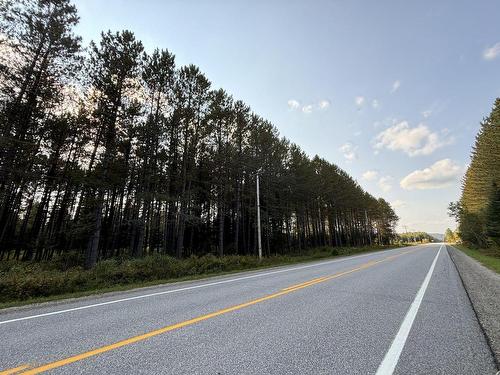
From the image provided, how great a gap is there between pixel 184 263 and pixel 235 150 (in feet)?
45.0

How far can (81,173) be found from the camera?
1548 centimetres

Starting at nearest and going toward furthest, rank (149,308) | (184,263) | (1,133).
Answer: (149,308), (1,133), (184,263)

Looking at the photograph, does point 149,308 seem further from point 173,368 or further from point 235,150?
point 235,150

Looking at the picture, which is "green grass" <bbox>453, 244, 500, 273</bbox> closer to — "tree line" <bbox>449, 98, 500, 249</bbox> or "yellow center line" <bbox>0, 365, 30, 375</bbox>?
"tree line" <bbox>449, 98, 500, 249</bbox>

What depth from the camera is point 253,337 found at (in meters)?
3.96

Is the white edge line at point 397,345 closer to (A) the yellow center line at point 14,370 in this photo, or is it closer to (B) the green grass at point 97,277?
(A) the yellow center line at point 14,370

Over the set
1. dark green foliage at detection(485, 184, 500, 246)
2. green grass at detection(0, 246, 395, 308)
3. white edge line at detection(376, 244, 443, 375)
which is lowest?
white edge line at detection(376, 244, 443, 375)

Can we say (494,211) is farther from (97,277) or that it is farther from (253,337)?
(97,277)

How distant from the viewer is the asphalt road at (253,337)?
10.00 ft

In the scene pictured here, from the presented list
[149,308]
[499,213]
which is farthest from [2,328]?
[499,213]

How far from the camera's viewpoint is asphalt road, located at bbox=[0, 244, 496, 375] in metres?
3.05

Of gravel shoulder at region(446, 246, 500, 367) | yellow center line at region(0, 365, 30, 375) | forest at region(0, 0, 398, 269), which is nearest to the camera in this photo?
yellow center line at region(0, 365, 30, 375)

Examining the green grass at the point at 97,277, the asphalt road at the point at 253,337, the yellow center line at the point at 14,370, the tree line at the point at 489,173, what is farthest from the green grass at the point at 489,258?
the yellow center line at the point at 14,370

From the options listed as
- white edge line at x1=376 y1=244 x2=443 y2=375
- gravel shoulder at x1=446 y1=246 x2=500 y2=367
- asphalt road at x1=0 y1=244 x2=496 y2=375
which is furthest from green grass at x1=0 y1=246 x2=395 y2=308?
gravel shoulder at x1=446 y1=246 x2=500 y2=367
